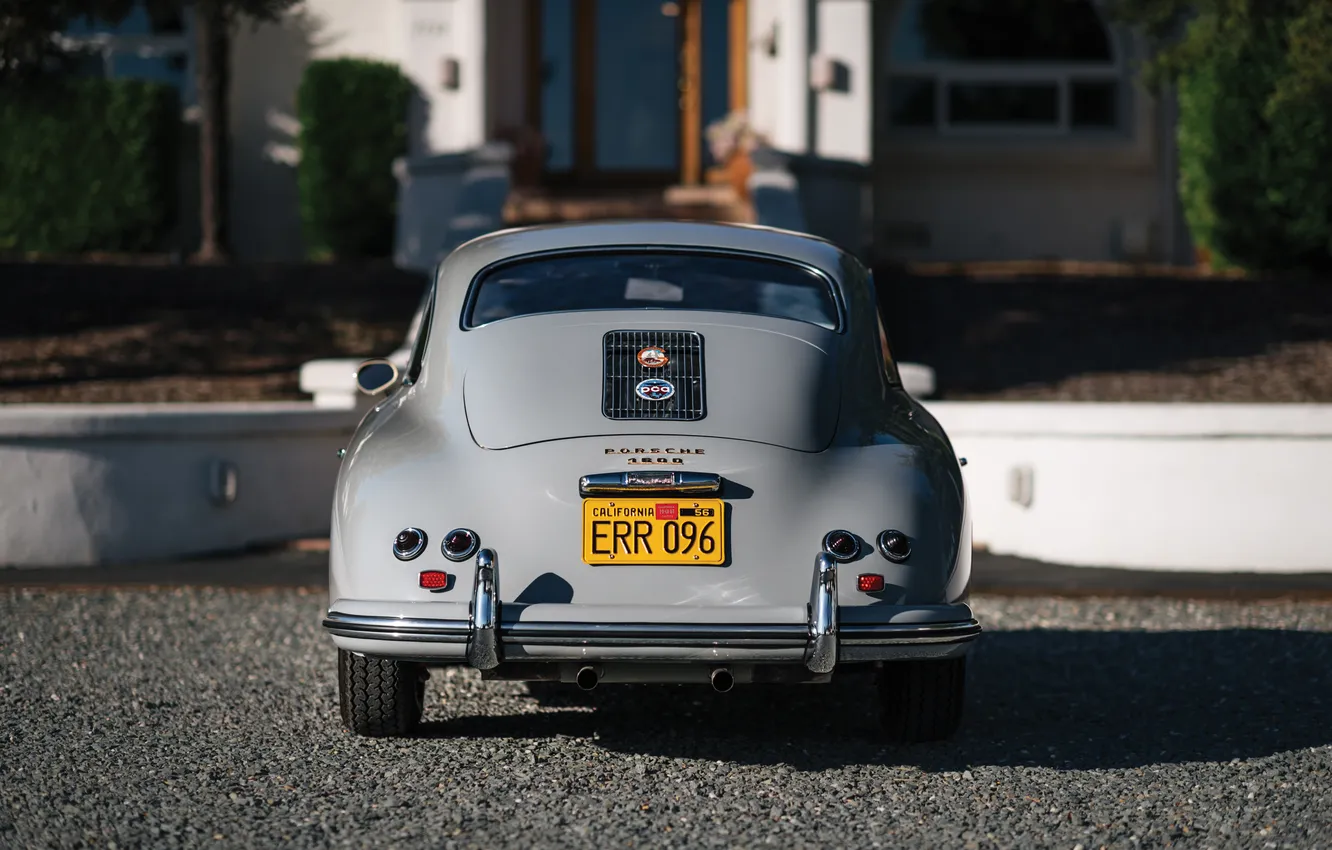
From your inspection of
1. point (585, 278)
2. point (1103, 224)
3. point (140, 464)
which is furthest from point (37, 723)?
point (1103, 224)

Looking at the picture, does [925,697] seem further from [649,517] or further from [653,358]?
[653,358]

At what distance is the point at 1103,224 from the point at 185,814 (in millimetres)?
16518

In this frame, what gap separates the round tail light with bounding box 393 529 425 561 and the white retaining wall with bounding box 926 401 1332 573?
504 centimetres

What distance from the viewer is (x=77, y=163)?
17.6 m

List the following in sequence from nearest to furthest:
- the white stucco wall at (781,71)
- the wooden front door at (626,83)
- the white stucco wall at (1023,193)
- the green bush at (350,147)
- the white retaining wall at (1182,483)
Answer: the white retaining wall at (1182,483), the white stucco wall at (781,71), the green bush at (350,147), the wooden front door at (626,83), the white stucco wall at (1023,193)

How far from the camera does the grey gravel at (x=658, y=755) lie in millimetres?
4199

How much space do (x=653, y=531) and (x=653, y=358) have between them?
0.67 metres

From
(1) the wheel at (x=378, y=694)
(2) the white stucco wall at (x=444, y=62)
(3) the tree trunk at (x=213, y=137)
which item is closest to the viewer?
(1) the wheel at (x=378, y=694)

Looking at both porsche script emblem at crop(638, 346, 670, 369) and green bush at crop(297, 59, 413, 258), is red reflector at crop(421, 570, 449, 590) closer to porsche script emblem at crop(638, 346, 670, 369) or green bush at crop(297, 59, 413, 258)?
porsche script emblem at crop(638, 346, 670, 369)

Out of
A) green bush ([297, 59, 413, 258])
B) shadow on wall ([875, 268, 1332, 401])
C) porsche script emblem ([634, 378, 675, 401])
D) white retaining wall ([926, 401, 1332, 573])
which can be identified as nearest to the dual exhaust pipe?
porsche script emblem ([634, 378, 675, 401])

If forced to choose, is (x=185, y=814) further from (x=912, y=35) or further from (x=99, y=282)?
(x=912, y=35)

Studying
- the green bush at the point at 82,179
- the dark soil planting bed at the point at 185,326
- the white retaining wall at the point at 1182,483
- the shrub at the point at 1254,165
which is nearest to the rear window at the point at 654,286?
the white retaining wall at the point at 1182,483

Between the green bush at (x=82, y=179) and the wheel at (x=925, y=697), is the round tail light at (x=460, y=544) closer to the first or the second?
the wheel at (x=925, y=697)

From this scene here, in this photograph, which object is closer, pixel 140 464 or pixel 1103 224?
pixel 140 464
